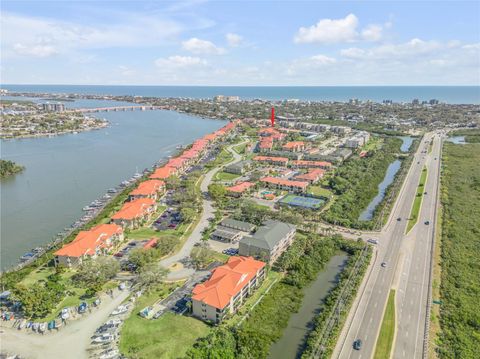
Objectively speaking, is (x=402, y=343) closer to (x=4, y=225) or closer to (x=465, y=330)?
(x=465, y=330)

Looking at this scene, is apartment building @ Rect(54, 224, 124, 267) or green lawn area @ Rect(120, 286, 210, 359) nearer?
green lawn area @ Rect(120, 286, 210, 359)

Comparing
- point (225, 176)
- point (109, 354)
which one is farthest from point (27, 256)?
point (225, 176)

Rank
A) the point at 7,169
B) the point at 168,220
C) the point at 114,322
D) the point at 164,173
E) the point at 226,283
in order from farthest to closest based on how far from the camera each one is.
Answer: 1. the point at 7,169
2. the point at 164,173
3. the point at 168,220
4. the point at 226,283
5. the point at 114,322

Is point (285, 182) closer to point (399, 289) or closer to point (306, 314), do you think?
point (399, 289)

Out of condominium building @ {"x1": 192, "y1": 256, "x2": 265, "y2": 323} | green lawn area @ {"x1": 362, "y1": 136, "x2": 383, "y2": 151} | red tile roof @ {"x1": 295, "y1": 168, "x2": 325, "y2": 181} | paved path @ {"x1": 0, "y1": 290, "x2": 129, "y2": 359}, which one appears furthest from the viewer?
green lawn area @ {"x1": 362, "y1": 136, "x2": 383, "y2": 151}

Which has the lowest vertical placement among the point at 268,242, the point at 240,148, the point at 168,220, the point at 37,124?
the point at 168,220

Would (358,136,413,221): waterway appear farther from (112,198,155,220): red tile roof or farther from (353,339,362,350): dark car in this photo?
(112,198,155,220): red tile roof

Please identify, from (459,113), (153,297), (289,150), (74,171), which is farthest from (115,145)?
(459,113)

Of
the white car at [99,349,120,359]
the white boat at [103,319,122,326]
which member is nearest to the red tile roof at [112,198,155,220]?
the white boat at [103,319,122,326]
